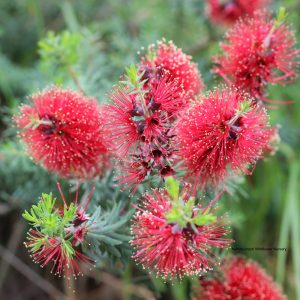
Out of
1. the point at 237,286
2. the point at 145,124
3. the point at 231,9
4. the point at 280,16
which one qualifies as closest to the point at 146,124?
the point at 145,124

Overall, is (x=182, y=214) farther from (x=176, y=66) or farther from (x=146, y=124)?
(x=176, y=66)

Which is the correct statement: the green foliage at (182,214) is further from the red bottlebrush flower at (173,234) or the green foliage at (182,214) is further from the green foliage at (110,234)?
the green foliage at (110,234)

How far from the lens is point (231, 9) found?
1802 mm

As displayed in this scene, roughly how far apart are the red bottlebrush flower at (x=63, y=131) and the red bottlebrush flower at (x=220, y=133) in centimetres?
24

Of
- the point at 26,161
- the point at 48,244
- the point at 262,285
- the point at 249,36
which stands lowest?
the point at 48,244

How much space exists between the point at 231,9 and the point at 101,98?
628mm

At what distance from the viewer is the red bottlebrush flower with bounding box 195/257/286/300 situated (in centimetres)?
128

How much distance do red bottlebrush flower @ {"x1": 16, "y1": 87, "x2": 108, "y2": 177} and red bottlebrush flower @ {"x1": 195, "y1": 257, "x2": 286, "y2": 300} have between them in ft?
1.55

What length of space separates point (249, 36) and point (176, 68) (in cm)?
22

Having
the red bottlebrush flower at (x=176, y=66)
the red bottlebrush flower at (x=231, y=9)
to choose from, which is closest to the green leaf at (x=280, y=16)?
the red bottlebrush flower at (x=176, y=66)

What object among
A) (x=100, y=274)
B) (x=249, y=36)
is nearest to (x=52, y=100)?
(x=249, y=36)

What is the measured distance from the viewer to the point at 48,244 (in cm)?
99

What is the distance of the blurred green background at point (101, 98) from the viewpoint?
1.71 meters

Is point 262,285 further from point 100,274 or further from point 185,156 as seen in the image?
point 100,274
